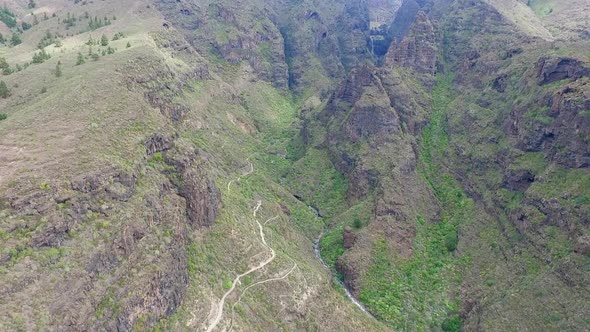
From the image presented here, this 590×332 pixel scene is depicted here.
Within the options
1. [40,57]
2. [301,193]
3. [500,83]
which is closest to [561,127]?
[500,83]

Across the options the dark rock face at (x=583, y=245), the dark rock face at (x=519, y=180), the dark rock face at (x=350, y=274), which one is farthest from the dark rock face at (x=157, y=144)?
the dark rock face at (x=583, y=245)

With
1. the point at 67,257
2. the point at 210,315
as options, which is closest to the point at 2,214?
the point at 67,257

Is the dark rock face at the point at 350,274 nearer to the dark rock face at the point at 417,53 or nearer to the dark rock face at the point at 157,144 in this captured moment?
the dark rock face at the point at 157,144

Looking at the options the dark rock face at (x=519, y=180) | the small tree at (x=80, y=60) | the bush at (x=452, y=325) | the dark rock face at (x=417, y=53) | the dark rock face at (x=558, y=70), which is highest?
the dark rock face at (x=558, y=70)

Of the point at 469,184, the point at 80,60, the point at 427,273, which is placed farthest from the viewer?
the point at 469,184

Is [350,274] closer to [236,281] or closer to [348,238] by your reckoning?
[348,238]
